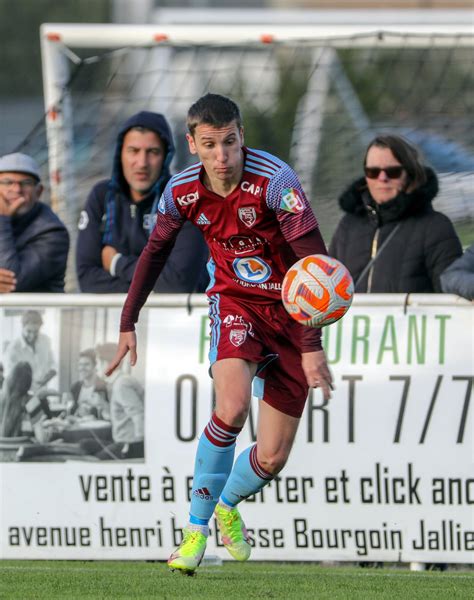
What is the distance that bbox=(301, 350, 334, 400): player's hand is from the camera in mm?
6773

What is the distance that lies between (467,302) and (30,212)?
3.00 metres

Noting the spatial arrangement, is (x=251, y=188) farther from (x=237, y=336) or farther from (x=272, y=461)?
(x=272, y=461)

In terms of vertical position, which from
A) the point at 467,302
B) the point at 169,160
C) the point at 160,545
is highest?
the point at 169,160

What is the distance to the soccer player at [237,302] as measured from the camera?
7148 mm

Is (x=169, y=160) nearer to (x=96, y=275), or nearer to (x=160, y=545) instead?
(x=96, y=275)

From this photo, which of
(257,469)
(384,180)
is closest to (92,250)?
(384,180)

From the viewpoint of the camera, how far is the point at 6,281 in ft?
30.5

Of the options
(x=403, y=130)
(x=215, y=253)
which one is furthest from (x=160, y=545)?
(x=403, y=130)

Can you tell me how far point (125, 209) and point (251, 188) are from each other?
2.54 m

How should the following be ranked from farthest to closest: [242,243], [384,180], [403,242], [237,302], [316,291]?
[384,180] < [403,242] < [237,302] < [242,243] < [316,291]

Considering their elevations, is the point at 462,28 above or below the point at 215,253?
above

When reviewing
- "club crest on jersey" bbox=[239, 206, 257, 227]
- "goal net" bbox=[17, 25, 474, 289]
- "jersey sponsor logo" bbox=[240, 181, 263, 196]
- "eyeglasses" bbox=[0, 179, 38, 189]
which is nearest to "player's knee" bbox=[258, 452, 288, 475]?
"club crest on jersey" bbox=[239, 206, 257, 227]

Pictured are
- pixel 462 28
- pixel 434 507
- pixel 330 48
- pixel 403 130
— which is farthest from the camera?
pixel 403 130

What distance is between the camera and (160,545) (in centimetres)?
883
